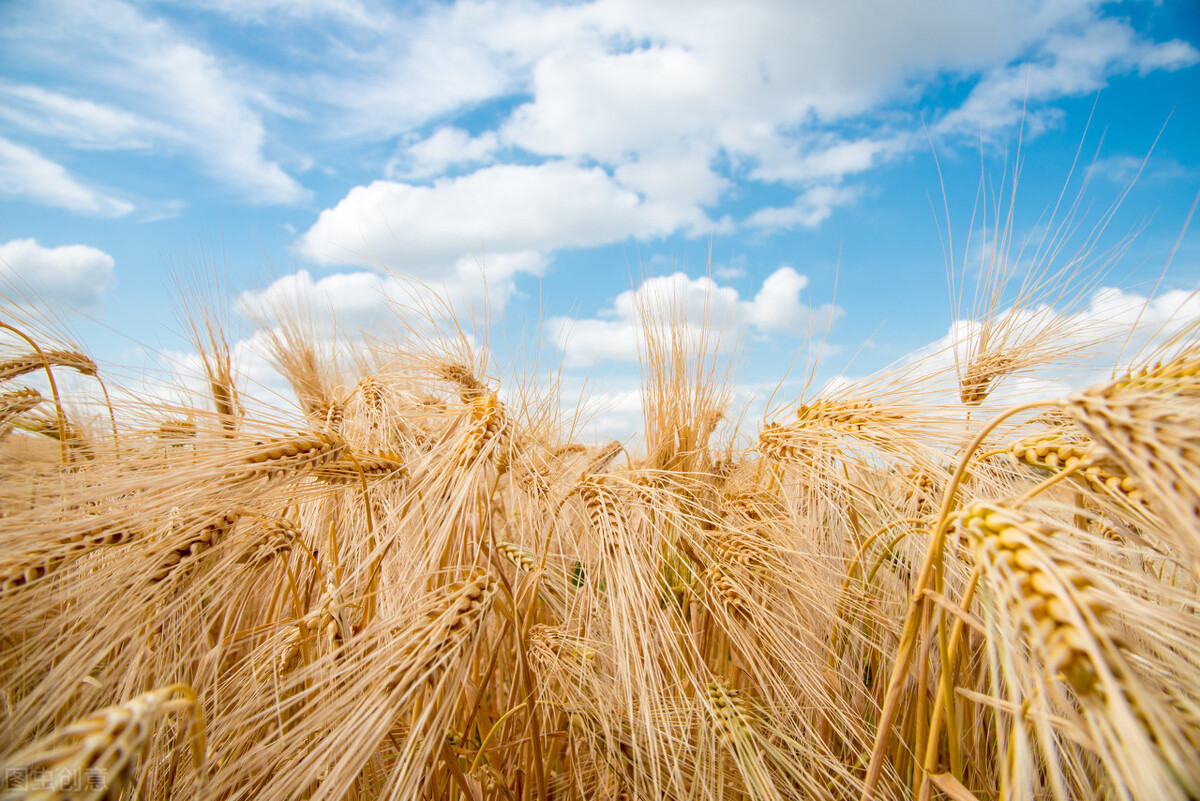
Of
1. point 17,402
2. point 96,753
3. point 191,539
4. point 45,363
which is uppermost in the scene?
point 45,363

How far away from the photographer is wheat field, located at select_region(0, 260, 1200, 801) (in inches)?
21.8

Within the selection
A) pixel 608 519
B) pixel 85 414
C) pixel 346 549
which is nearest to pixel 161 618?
pixel 346 549

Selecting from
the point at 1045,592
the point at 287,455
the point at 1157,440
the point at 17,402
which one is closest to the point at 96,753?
the point at 287,455

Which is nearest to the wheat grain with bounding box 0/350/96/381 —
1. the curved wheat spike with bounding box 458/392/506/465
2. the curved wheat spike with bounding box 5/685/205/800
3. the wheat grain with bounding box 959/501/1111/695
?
the curved wheat spike with bounding box 458/392/506/465

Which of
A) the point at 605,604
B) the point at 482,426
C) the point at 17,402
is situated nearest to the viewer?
the point at 482,426

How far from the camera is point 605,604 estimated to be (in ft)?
5.15

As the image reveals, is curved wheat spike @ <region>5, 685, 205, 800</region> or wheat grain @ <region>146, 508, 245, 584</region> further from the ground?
wheat grain @ <region>146, 508, 245, 584</region>

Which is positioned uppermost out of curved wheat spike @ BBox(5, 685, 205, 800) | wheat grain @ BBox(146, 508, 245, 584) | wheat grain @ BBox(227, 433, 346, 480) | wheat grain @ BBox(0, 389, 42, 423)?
wheat grain @ BBox(0, 389, 42, 423)

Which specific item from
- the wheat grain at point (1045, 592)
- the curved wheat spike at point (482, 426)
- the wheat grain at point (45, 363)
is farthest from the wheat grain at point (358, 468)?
the wheat grain at point (45, 363)

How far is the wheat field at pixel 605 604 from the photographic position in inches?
21.8

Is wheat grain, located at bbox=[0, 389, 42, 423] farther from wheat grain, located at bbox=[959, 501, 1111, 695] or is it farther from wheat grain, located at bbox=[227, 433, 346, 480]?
wheat grain, located at bbox=[959, 501, 1111, 695]

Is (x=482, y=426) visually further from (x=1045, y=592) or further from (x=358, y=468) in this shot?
(x=1045, y=592)

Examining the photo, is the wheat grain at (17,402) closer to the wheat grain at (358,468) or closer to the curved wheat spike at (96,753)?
the wheat grain at (358,468)

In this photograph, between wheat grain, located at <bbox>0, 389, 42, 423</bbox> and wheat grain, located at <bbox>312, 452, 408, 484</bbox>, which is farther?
wheat grain, located at <bbox>0, 389, 42, 423</bbox>
